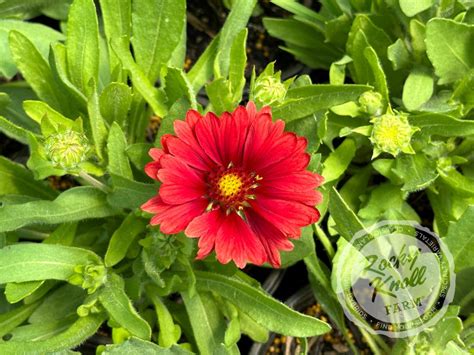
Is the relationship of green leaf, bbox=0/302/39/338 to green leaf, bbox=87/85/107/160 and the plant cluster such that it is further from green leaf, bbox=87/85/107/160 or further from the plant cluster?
green leaf, bbox=87/85/107/160

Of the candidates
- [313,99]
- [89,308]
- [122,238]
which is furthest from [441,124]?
[89,308]

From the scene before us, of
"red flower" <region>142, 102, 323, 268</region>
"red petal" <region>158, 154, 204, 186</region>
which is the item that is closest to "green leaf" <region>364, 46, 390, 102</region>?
"red flower" <region>142, 102, 323, 268</region>

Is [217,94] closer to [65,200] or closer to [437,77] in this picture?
[65,200]

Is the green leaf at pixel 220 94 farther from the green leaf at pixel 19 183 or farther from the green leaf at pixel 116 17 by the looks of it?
the green leaf at pixel 19 183

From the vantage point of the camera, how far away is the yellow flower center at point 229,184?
3.30 ft

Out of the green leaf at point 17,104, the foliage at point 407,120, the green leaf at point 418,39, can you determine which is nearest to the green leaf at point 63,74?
the green leaf at point 17,104

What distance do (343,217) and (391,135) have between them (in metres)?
0.18

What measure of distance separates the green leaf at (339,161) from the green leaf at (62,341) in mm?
509

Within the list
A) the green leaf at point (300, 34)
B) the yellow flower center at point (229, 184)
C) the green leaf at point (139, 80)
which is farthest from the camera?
the green leaf at point (300, 34)

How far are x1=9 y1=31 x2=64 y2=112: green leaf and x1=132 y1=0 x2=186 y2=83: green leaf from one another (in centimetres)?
17

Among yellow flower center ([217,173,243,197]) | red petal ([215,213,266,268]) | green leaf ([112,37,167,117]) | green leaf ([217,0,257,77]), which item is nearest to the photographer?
red petal ([215,213,266,268])

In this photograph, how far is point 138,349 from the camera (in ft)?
3.51

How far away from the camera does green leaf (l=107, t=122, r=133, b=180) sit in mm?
1054

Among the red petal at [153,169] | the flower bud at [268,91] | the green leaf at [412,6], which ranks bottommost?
the red petal at [153,169]
